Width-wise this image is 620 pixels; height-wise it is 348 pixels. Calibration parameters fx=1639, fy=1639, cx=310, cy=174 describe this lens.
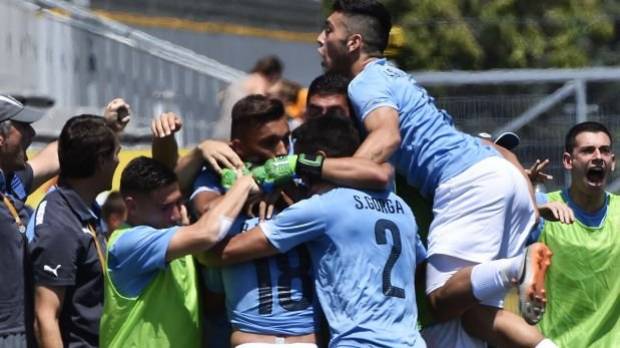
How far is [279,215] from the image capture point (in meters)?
7.13

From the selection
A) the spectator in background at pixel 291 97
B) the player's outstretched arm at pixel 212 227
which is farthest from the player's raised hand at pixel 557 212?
the spectator in background at pixel 291 97

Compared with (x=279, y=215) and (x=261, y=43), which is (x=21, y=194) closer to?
(x=279, y=215)

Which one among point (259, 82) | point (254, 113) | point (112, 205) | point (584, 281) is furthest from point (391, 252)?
point (259, 82)

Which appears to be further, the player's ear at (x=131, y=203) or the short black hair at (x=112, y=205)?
the short black hair at (x=112, y=205)

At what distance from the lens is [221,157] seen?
7480 mm

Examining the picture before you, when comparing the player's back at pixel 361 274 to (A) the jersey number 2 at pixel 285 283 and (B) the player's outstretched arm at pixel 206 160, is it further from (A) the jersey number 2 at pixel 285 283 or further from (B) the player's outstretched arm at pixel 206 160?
(B) the player's outstretched arm at pixel 206 160

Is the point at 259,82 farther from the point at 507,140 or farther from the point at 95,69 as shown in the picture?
the point at 507,140

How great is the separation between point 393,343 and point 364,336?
135mm

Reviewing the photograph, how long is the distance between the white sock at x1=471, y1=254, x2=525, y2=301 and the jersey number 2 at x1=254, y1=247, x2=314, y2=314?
2.84 feet

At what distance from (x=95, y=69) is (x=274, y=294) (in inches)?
306

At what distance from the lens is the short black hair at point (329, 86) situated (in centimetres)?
773

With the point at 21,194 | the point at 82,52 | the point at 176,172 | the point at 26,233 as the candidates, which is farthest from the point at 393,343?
the point at 82,52

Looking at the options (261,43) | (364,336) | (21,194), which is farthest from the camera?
(261,43)

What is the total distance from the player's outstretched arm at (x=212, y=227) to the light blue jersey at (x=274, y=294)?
0.16 m
